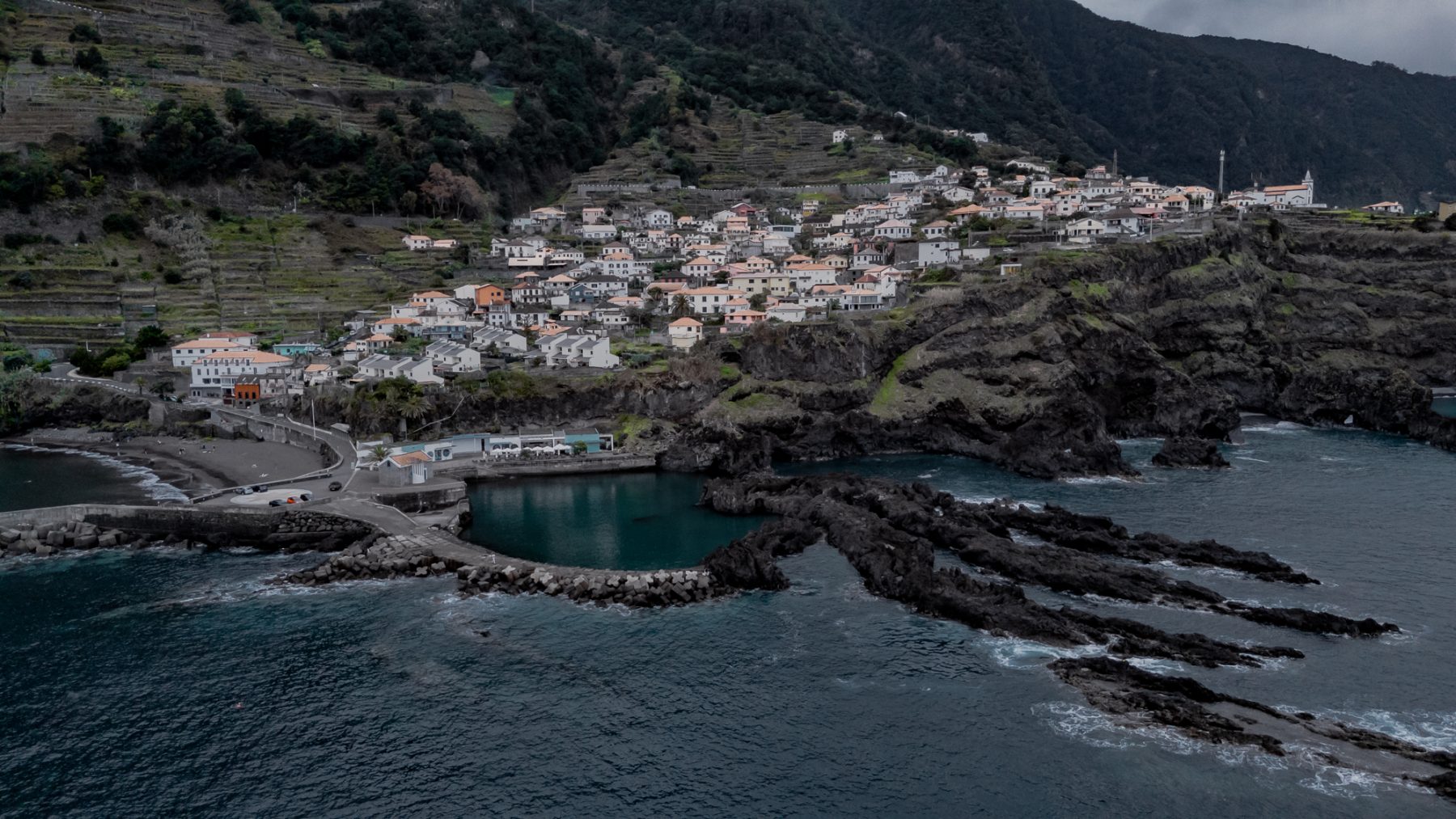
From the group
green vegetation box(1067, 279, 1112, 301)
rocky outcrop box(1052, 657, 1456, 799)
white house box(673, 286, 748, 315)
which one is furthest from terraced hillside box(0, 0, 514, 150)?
rocky outcrop box(1052, 657, 1456, 799)

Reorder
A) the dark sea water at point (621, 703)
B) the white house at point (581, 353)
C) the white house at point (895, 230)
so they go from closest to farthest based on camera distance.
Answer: the dark sea water at point (621, 703), the white house at point (581, 353), the white house at point (895, 230)

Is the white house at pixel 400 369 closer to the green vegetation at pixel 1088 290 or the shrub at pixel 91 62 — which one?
the green vegetation at pixel 1088 290

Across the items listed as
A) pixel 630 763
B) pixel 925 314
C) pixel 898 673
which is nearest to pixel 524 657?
pixel 630 763

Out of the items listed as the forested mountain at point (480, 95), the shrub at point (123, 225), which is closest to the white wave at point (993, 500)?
the forested mountain at point (480, 95)

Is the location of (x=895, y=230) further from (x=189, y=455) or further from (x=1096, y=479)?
(x=189, y=455)

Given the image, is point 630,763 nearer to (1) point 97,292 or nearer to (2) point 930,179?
(1) point 97,292
